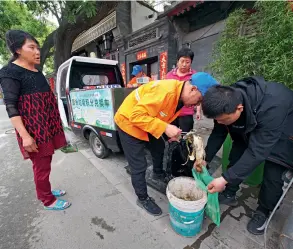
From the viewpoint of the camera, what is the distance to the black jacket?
125cm

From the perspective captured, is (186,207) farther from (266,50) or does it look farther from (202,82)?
(266,50)

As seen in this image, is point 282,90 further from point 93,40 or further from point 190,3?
point 93,40

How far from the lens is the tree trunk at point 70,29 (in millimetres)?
6182

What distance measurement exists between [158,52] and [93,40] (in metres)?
6.04

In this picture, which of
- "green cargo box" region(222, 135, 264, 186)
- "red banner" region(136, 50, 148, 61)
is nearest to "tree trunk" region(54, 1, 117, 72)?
"red banner" region(136, 50, 148, 61)

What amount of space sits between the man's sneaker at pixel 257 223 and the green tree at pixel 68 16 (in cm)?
555

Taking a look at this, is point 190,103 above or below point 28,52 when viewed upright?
below

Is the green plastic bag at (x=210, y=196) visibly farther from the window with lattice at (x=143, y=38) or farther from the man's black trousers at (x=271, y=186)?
the window with lattice at (x=143, y=38)

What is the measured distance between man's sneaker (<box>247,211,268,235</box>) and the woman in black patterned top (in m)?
2.11

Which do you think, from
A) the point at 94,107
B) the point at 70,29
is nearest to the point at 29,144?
the point at 94,107

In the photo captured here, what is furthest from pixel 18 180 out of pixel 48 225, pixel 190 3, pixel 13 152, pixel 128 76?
pixel 128 76

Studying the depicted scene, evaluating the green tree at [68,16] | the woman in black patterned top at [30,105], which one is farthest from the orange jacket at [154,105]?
the green tree at [68,16]

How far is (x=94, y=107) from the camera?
2.75 meters

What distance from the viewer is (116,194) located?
7.24 ft
